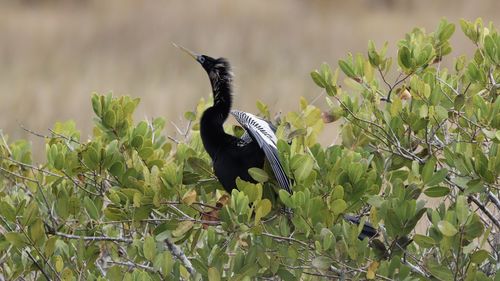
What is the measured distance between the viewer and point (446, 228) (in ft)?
8.29

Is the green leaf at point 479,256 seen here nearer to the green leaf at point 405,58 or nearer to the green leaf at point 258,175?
the green leaf at point 258,175

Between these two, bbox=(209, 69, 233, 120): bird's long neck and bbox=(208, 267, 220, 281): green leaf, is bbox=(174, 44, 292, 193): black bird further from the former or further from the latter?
bbox=(208, 267, 220, 281): green leaf

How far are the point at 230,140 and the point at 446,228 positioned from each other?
50.1 inches

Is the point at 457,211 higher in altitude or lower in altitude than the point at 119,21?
higher

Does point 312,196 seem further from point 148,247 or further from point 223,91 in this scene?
point 223,91

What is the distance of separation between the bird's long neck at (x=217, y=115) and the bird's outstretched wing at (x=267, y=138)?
8 centimetres

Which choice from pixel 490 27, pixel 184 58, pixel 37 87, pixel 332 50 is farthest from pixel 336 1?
pixel 490 27

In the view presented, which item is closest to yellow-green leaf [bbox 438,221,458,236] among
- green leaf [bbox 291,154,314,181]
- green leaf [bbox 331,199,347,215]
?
green leaf [bbox 331,199,347,215]

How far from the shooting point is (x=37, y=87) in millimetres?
11781

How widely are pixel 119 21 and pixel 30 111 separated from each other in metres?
3.98

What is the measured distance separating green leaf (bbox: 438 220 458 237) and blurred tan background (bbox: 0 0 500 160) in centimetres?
781

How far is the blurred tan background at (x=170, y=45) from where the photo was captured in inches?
455

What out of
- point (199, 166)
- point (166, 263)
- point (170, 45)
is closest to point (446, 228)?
point (166, 263)

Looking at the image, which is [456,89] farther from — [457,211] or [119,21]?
[119,21]
